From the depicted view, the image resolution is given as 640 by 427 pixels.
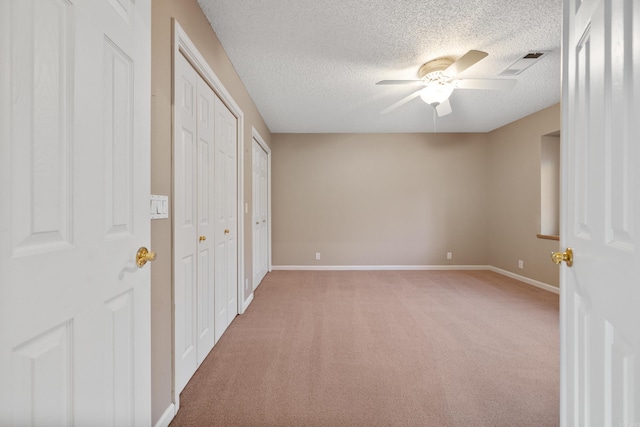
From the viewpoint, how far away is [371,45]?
2.30 meters

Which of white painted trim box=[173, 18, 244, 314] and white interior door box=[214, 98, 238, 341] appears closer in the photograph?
white painted trim box=[173, 18, 244, 314]

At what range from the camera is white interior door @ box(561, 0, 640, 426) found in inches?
24.4

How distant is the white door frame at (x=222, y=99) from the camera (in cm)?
149

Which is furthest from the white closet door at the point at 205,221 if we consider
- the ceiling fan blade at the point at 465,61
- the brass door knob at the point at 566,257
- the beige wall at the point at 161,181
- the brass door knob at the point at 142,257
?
the ceiling fan blade at the point at 465,61

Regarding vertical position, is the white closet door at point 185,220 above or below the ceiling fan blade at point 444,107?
below

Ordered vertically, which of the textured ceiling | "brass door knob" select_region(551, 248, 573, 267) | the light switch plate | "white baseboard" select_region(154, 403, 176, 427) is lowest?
"white baseboard" select_region(154, 403, 176, 427)

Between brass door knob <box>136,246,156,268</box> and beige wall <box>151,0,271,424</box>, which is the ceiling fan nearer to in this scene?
beige wall <box>151,0,271,424</box>

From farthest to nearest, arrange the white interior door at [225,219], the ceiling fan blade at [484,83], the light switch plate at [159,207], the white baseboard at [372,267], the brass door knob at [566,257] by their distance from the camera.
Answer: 1. the white baseboard at [372,267]
2. the ceiling fan blade at [484,83]
3. the white interior door at [225,219]
4. the light switch plate at [159,207]
5. the brass door knob at [566,257]

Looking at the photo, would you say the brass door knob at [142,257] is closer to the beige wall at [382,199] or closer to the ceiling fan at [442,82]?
the ceiling fan at [442,82]

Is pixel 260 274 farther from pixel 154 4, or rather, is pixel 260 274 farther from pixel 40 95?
pixel 40 95

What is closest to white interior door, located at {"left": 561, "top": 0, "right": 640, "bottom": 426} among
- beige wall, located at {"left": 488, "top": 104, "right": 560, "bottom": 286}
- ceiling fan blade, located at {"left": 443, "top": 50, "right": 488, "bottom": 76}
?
ceiling fan blade, located at {"left": 443, "top": 50, "right": 488, "bottom": 76}

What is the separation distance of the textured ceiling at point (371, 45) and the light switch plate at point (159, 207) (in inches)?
55.3

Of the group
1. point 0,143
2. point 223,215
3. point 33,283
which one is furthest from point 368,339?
point 0,143

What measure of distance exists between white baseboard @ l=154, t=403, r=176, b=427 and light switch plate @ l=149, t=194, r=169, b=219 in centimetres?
97
